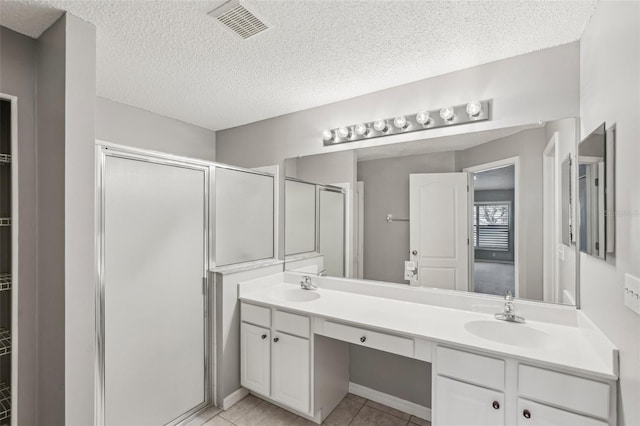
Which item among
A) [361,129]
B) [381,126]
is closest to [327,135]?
[361,129]

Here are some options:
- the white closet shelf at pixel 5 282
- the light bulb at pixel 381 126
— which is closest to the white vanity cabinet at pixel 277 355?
the white closet shelf at pixel 5 282

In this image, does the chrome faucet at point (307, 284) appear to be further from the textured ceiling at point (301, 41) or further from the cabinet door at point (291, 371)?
the textured ceiling at point (301, 41)

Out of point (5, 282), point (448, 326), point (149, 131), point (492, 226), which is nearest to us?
point (5, 282)

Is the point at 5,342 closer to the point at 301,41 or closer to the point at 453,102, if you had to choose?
the point at 301,41

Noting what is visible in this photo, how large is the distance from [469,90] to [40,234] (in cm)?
268

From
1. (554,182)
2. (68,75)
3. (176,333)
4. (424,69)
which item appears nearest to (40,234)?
(68,75)

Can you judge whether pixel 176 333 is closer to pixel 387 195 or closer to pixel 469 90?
pixel 387 195

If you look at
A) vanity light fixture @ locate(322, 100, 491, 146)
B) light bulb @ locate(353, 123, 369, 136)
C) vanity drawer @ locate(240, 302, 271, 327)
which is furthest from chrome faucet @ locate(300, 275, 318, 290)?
light bulb @ locate(353, 123, 369, 136)

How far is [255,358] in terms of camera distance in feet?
7.57

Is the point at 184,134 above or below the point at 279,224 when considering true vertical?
above

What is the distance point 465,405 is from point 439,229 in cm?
105

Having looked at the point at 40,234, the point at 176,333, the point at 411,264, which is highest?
the point at 40,234

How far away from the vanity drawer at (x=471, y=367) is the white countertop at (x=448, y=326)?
0.18 feet

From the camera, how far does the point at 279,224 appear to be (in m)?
2.94
